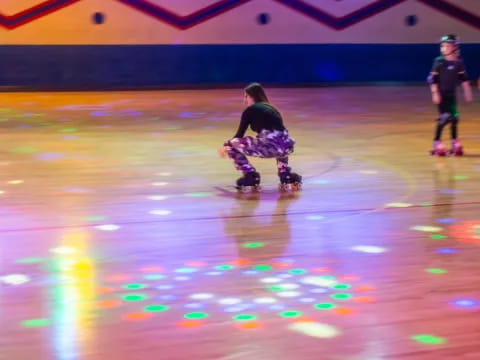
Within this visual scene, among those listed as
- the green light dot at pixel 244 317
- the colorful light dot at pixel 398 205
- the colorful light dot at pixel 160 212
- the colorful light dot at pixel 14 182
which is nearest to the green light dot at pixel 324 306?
the green light dot at pixel 244 317

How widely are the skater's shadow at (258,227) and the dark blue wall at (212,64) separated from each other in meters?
12.6

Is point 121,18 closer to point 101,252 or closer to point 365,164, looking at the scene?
point 365,164

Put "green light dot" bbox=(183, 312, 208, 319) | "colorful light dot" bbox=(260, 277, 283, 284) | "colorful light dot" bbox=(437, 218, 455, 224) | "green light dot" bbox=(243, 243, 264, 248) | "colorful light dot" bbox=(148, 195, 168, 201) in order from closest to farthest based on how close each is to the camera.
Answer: "green light dot" bbox=(183, 312, 208, 319), "colorful light dot" bbox=(260, 277, 283, 284), "green light dot" bbox=(243, 243, 264, 248), "colorful light dot" bbox=(437, 218, 455, 224), "colorful light dot" bbox=(148, 195, 168, 201)

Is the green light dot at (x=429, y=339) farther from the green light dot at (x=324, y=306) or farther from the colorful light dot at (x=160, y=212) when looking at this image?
the colorful light dot at (x=160, y=212)

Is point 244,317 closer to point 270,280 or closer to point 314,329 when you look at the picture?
point 314,329

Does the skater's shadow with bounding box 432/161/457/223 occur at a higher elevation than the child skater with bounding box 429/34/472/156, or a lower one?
lower

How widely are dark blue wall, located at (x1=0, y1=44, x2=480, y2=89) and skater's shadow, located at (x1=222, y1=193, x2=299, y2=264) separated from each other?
41.4 ft

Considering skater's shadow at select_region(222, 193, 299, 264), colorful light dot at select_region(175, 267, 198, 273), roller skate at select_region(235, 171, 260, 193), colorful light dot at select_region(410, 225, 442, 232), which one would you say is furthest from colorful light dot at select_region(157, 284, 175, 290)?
roller skate at select_region(235, 171, 260, 193)

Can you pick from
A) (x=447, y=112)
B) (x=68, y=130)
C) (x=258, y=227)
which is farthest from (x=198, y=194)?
(x=68, y=130)

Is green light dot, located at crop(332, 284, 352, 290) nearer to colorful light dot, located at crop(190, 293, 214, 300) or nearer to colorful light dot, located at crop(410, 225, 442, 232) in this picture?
colorful light dot, located at crop(190, 293, 214, 300)

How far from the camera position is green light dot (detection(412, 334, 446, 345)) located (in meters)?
3.39

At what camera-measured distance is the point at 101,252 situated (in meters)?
4.82

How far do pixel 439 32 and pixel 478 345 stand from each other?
1792 cm

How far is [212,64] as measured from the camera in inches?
749
